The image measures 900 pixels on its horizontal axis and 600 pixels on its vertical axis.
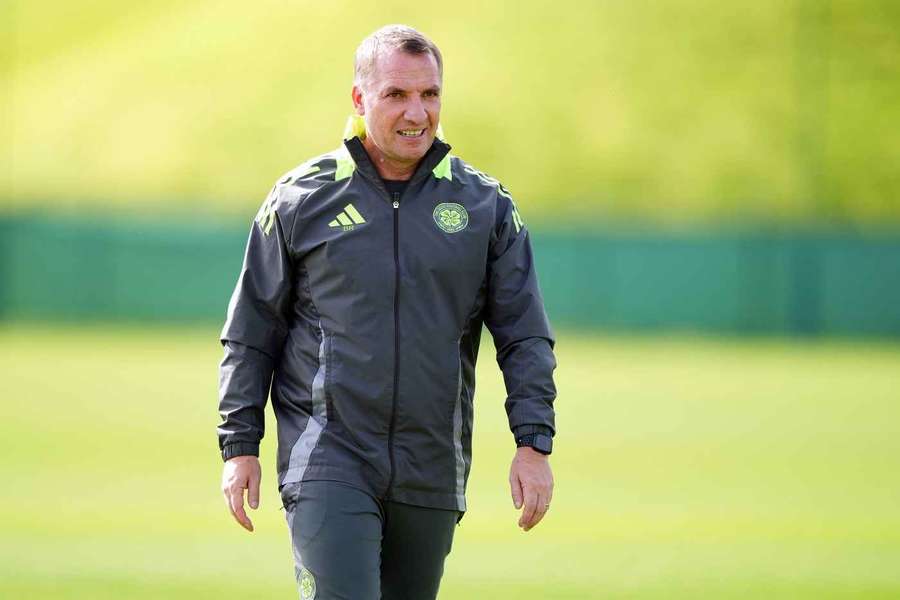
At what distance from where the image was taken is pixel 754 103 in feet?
163

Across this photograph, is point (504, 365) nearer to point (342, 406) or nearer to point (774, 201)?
point (342, 406)

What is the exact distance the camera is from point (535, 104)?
51.2 meters

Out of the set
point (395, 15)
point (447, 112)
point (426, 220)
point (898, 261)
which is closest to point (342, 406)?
point (426, 220)

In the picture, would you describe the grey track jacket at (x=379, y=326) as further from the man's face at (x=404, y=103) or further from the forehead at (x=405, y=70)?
the forehead at (x=405, y=70)

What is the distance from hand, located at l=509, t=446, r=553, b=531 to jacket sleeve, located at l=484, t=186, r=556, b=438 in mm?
76

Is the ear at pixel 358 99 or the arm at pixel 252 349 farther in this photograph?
the ear at pixel 358 99

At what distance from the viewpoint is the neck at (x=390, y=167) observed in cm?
488

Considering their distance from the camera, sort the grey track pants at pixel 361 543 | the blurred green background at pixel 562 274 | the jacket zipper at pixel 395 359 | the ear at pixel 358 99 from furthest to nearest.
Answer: the blurred green background at pixel 562 274
the ear at pixel 358 99
the jacket zipper at pixel 395 359
the grey track pants at pixel 361 543

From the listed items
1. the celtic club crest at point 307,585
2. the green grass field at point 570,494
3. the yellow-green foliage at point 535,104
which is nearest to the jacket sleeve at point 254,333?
the celtic club crest at point 307,585

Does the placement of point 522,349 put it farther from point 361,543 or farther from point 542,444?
point 361,543

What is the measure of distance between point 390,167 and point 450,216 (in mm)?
241

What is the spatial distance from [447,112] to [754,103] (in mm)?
9222

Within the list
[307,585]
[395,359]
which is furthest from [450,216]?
[307,585]

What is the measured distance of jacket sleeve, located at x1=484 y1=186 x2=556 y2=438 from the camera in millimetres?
4801
